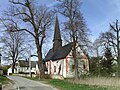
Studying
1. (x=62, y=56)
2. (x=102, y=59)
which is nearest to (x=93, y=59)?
(x=102, y=59)

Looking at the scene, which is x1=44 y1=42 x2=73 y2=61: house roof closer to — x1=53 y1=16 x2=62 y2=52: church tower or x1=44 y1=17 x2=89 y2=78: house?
x1=44 y1=17 x2=89 y2=78: house

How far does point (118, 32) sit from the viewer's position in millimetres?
56438

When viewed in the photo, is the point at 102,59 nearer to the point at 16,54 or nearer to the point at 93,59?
the point at 93,59

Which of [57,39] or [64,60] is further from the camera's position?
[57,39]

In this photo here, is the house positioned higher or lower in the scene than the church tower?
lower

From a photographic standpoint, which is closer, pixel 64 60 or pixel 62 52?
pixel 64 60

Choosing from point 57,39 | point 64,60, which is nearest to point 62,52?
point 64,60

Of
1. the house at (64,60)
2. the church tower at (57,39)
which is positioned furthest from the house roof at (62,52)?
the church tower at (57,39)

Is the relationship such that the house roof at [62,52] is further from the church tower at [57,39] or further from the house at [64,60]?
the church tower at [57,39]

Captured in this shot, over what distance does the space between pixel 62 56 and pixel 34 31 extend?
21.5m

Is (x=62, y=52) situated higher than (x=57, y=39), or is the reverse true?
(x=57, y=39)

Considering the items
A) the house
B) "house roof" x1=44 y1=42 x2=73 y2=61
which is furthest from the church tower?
"house roof" x1=44 y1=42 x2=73 y2=61

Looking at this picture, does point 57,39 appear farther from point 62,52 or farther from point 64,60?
point 64,60

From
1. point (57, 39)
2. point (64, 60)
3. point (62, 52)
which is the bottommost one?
point (64, 60)
